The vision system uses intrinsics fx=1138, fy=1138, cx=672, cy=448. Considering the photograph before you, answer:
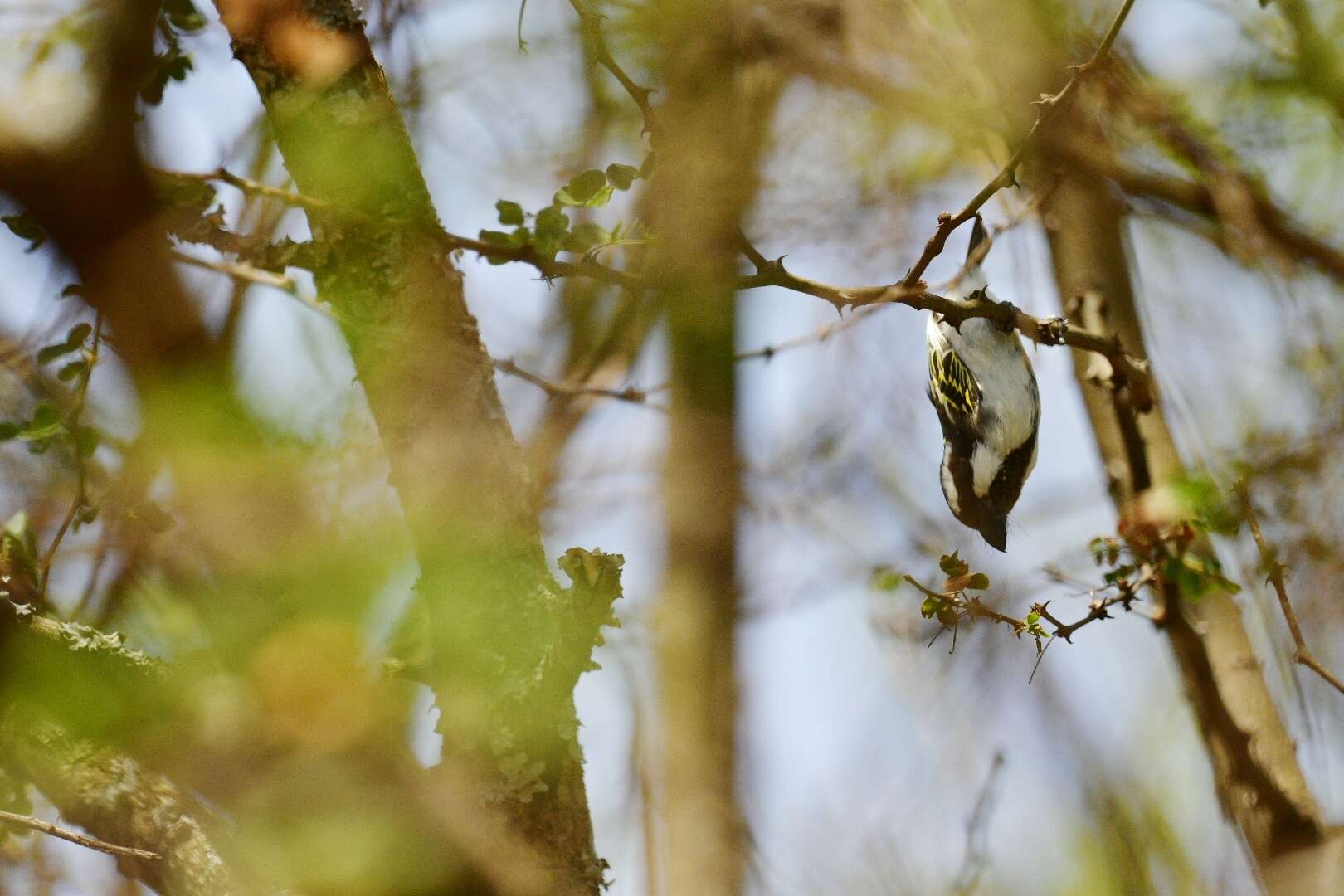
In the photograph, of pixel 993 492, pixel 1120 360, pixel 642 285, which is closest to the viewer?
pixel 642 285

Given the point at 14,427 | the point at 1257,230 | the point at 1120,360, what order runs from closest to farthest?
the point at 14,427 < the point at 1120,360 < the point at 1257,230

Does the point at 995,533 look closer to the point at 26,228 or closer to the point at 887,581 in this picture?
the point at 887,581

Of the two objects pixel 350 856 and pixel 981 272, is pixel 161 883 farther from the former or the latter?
pixel 981 272

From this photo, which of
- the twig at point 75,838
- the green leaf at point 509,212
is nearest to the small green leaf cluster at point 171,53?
the green leaf at point 509,212

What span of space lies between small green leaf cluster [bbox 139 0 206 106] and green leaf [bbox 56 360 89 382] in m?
0.44

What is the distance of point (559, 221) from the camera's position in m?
1.60

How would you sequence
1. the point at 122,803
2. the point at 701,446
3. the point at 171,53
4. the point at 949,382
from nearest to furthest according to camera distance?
1. the point at 122,803
2. the point at 171,53
3. the point at 701,446
4. the point at 949,382

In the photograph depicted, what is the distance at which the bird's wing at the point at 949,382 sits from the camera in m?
3.08

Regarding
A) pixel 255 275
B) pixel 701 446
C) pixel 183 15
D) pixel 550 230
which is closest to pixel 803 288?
pixel 550 230

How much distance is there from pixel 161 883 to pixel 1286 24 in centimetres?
289

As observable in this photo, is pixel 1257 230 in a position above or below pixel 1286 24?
below

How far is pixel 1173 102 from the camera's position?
294 centimetres

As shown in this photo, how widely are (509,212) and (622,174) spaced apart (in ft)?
0.58

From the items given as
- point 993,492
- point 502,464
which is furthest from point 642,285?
point 993,492
